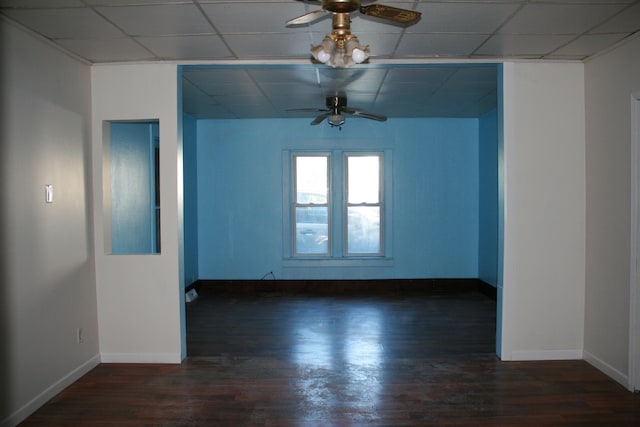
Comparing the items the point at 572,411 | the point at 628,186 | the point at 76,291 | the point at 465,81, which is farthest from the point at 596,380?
the point at 76,291

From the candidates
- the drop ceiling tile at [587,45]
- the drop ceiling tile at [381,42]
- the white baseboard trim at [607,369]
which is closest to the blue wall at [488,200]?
the white baseboard trim at [607,369]

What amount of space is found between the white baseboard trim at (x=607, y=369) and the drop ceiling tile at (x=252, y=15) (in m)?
3.50

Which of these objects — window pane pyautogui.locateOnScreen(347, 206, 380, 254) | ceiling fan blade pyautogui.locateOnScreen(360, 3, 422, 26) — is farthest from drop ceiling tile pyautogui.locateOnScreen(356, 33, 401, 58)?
window pane pyautogui.locateOnScreen(347, 206, 380, 254)

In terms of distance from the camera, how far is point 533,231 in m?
3.96

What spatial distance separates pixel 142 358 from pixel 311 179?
397cm

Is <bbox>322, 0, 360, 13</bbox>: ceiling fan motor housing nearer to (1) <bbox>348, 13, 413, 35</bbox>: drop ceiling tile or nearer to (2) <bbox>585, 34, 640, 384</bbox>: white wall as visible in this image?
(1) <bbox>348, 13, 413, 35</bbox>: drop ceiling tile

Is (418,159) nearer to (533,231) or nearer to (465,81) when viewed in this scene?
(465,81)

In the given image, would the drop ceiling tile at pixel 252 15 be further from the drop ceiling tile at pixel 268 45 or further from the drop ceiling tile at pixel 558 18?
the drop ceiling tile at pixel 558 18

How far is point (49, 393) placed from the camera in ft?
10.7

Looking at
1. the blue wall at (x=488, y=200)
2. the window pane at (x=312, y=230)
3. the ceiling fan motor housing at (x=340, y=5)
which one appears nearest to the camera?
the ceiling fan motor housing at (x=340, y=5)

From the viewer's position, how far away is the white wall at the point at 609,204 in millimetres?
3420

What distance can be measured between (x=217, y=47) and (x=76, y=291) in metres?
2.25

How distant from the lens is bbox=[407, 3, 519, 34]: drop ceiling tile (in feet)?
9.20

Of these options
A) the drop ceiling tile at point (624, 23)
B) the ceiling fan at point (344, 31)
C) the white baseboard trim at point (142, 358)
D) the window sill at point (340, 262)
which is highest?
the drop ceiling tile at point (624, 23)
